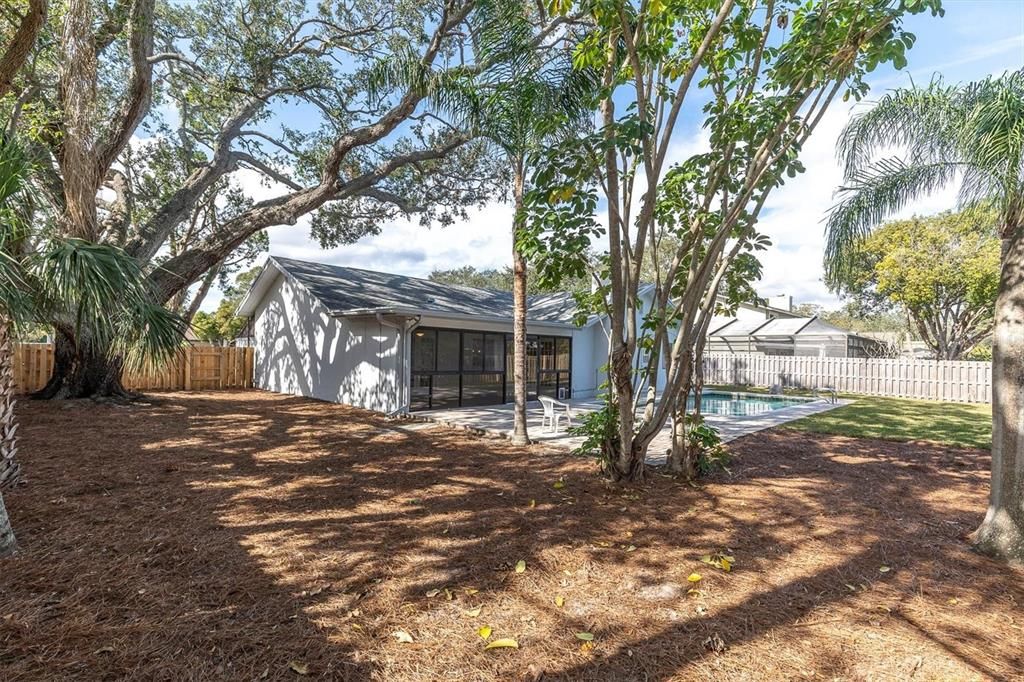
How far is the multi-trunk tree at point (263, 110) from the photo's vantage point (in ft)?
29.9

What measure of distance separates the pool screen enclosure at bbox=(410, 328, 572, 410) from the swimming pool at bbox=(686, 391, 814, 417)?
4.63 meters

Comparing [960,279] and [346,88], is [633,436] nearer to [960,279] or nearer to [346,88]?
[346,88]

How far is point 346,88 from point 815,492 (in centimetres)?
1231

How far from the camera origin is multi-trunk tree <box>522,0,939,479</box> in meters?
4.36

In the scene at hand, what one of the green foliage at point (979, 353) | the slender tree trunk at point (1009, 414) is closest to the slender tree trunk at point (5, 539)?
the slender tree trunk at point (1009, 414)

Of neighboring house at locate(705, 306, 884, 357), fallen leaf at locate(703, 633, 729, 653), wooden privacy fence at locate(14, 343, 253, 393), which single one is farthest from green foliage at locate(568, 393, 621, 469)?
neighboring house at locate(705, 306, 884, 357)

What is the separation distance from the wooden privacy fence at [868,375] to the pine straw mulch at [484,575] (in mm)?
13763

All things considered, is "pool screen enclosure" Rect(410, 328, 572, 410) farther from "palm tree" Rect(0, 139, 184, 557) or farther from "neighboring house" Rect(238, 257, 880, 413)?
"palm tree" Rect(0, 139, 184, 557)

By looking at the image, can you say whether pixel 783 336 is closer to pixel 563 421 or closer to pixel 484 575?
pixel 563 421

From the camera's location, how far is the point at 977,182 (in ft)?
18.0

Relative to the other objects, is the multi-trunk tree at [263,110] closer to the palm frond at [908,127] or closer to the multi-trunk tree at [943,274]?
the palm frond at [908,127]

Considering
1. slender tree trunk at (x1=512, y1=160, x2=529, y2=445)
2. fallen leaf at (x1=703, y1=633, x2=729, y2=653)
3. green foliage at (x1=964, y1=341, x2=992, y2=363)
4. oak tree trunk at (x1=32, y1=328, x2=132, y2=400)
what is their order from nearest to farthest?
fallen leaf at (x1=703, y1=633, x2=729, y2=653) → slender tree trunk at (x1=512, y1=160, x2=529, y2=445) → oak tree trunk at (x1=32, y1=328, x2=132, y2=400) → green foliage at (x1=964, y1=341, x2=992, y2=363)

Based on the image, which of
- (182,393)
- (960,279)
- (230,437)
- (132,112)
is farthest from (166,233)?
(960,279)

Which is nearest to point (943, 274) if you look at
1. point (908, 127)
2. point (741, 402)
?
point (741, 402)
